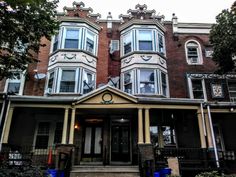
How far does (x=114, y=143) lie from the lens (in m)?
12.6

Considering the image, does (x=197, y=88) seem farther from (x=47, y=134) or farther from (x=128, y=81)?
(x=47, y=134)

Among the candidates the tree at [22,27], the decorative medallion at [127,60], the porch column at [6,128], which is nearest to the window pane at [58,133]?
the porch column at [6,128]

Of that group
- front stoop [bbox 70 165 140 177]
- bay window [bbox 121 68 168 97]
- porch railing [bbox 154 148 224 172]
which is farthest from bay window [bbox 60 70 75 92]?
porch railing [bbox 154 148 224 172]

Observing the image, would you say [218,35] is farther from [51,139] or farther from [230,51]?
[51,139]

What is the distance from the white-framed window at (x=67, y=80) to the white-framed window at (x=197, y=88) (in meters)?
7.77

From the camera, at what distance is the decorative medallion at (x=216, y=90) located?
14.2 metres

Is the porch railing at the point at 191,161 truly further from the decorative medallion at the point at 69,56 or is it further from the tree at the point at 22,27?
the decorative medallion at the point at 69,56

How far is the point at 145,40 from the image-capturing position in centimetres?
1494

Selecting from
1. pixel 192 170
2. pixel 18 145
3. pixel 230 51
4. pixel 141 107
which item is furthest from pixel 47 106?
pixel 230 51

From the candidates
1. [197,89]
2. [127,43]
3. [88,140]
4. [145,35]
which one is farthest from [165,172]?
[145,35]

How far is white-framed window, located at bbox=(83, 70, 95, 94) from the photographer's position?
1347cm

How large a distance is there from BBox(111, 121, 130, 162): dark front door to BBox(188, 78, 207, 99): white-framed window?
16.7 feet

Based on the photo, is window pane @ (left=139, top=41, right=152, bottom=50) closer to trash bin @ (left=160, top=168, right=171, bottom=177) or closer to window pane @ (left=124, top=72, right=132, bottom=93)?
window pane @ (left=124, top=72, right=132, bottom=93)

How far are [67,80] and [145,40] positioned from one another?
6.09 meters
